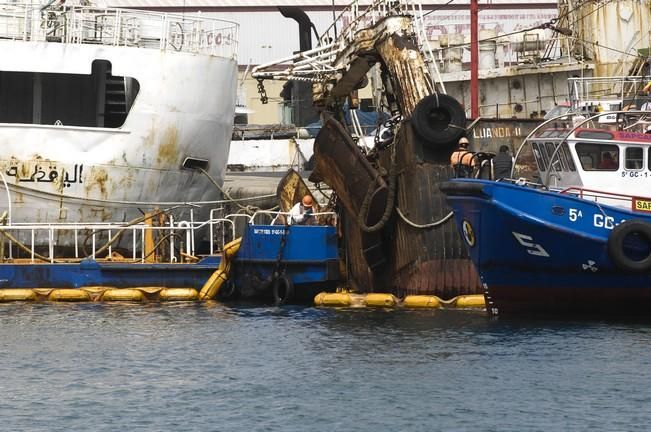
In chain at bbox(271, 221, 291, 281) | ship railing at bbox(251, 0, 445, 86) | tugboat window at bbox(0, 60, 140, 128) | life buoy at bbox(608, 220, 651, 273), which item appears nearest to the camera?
life buoy at bbox(608, 220, 651, 273)

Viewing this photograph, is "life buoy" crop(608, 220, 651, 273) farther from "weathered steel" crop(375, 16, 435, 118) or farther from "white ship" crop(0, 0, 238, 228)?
"white ship" crop(0, 0, 238, 228)

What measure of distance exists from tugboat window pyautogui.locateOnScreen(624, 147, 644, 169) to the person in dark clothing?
2.08m

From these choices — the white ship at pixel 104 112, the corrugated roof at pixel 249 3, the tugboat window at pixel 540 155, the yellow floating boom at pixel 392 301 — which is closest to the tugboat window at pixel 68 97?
the white ship at pixel 104 112

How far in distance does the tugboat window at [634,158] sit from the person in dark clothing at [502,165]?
208 centimetres

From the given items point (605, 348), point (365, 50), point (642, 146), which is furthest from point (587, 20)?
point (605, 348)

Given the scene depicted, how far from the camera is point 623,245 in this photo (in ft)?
73.4

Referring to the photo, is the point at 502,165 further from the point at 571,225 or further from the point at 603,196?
the point at 571,225

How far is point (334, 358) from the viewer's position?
2097 cm

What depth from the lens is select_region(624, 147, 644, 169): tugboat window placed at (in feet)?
76.7

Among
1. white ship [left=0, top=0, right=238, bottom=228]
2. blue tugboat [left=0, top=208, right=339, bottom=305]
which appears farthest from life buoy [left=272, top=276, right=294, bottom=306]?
white ship [left=0, top=0, right=238, bottom=228]

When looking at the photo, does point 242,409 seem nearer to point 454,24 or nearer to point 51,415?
point 51,415

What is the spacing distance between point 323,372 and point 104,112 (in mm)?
12736

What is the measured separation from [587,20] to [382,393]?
2545 centimetres

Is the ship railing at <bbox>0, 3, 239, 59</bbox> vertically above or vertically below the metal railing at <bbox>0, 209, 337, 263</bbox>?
above
